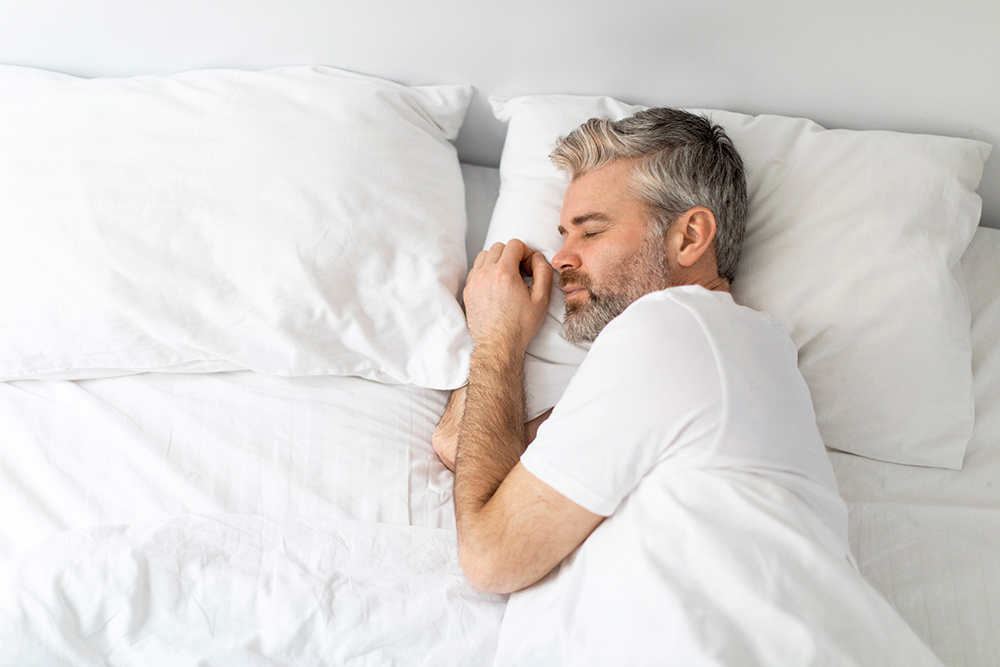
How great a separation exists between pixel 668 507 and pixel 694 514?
0.10 feet

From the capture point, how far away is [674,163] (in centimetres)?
116

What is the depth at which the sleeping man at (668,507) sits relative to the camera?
0.74 metres

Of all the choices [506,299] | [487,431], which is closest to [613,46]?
[506,299]

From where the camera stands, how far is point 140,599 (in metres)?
0.86

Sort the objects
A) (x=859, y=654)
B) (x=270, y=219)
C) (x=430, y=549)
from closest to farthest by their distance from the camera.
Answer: (x=859, y=654), (x=430, y=549), (x=270, y=219)

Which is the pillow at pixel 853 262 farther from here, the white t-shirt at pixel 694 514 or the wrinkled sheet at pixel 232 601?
the wrinkled sheet at pixel 232 601

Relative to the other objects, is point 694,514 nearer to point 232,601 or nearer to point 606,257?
point 606,257

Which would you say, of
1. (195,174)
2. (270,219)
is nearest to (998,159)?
(270,219)

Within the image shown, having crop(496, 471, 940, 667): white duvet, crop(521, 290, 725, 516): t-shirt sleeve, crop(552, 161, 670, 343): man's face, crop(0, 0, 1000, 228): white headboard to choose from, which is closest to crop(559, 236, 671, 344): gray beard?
crop(552, 161, 670, 343): man's face

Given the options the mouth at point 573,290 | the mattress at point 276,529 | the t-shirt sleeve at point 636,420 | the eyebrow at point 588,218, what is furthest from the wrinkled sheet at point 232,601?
the eyebrow at point 588,218

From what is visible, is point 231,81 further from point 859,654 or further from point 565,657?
point 859,654

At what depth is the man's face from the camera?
1.12 metres

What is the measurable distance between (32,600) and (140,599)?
0.12 metres

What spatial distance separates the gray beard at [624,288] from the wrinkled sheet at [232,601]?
1.43 feet
